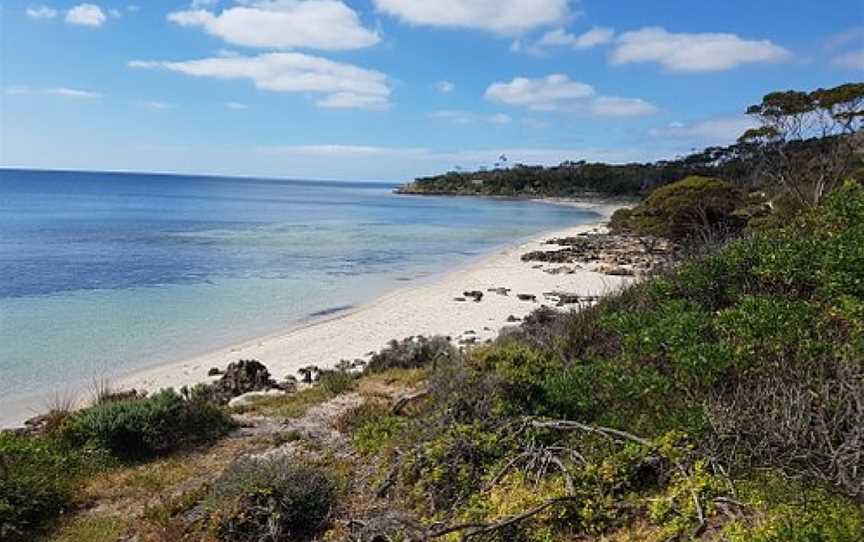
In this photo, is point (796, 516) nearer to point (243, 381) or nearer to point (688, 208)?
point (243, 381)

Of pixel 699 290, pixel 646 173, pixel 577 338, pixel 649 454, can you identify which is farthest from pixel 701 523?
pixel 646 173

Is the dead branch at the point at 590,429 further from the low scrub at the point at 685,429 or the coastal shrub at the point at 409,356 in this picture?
the coastal shrub at the point at 409,356

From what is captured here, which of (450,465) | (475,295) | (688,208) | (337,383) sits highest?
(688,208)

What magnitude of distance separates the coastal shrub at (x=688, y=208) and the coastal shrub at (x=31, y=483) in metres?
27.6

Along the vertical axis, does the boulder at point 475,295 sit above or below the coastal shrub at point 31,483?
below

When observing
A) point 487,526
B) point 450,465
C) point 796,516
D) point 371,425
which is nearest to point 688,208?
point 371,425

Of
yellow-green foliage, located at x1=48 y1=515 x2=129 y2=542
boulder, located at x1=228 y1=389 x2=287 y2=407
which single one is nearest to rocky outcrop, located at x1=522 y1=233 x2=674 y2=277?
boulder, located at x1=228 y1=389 x2=287 y2=407

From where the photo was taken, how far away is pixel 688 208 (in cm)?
3309

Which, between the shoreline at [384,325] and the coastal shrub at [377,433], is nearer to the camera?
the coastal shrub at [377,433]

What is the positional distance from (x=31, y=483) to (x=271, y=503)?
2874 millimetres

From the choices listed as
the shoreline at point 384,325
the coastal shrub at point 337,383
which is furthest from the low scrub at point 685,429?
the shoreline at point 384,325

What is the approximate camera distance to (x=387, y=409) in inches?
372

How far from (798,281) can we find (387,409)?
18.3 ft

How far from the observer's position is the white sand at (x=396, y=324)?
1583 cm
